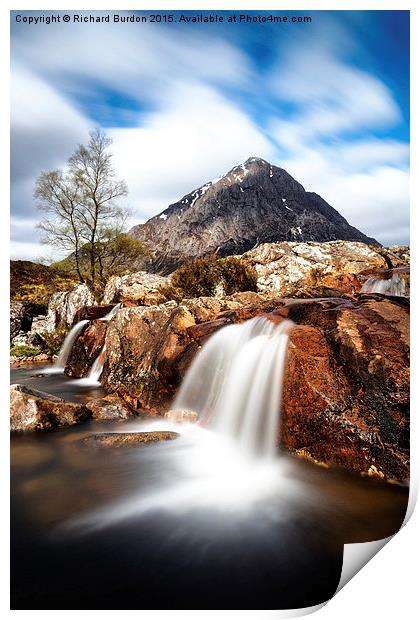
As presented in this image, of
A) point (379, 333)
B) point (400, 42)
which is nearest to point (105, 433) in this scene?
point (379, 333)

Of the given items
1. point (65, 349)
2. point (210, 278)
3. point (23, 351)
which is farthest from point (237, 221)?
point (23, 351)

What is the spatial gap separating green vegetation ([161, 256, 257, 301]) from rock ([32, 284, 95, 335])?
2511 mm

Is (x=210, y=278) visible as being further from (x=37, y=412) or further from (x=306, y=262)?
(x=37, y=412)

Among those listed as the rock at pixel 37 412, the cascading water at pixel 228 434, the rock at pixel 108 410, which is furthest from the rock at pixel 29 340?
the cascading water at pixel 228 434

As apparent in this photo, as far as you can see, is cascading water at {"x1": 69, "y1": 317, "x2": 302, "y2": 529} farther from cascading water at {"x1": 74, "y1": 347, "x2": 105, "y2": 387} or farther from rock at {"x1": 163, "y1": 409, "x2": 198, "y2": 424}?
cascading water at {"x1": 74, "y1": 347, "x2": 105, "y2": 387}

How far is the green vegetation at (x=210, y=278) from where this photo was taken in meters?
9.57

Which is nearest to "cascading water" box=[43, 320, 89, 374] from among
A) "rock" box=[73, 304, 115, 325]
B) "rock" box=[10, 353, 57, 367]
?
"rock" box=[10, 353, 57, 367]

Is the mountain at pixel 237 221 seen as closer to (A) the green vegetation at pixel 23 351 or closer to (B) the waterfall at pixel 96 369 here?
(B) the waterfall at pixel 96 369

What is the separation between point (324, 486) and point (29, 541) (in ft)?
6.99

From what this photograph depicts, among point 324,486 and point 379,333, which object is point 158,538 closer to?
point 324,486

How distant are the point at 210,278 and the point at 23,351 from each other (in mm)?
4974

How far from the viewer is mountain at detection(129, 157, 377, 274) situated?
21.7 ft

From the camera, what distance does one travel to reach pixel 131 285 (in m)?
11.2

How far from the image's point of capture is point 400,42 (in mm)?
2947
